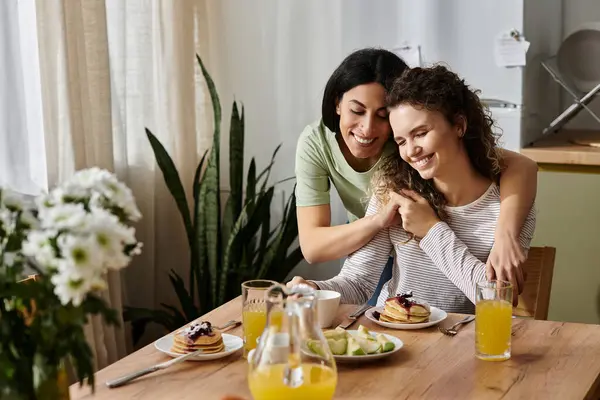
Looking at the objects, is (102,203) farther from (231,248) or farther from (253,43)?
(253,43)

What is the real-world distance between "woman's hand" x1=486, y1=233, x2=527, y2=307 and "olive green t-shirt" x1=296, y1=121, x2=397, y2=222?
1.56 ft

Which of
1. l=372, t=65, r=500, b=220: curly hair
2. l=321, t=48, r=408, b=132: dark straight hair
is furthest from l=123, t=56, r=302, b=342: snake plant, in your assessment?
l=372, t=65, r=500, b=220: curly hair

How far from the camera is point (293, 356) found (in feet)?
4.44

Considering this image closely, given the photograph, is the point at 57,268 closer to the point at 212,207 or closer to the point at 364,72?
the point at 364,72

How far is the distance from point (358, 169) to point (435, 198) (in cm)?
33

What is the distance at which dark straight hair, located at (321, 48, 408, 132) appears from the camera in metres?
2.41

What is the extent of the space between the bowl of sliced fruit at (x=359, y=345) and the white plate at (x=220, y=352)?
7.0 inches

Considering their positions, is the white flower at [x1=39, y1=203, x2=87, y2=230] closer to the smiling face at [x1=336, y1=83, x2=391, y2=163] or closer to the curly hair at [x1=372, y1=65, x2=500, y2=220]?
the curly hair at [x1=372, y1=65, x2=500, y2=220]

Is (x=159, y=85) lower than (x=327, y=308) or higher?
higher

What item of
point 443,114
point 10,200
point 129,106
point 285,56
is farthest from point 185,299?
point 10,200

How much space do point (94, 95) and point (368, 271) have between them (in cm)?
114

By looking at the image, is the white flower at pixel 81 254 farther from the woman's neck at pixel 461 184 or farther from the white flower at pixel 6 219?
the woman's neck at pixel 461 184

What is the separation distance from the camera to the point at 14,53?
107 inches

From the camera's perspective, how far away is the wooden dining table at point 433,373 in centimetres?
157
